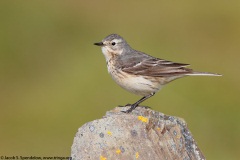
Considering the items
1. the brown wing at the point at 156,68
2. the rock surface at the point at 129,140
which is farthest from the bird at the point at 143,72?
the rock surface at the point at 129,140

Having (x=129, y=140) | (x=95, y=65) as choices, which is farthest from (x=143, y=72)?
(x=95, y=65)

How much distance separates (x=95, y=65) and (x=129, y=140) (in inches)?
918

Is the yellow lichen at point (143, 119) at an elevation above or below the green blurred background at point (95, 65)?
below

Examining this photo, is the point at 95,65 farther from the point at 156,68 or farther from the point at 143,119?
the point at 143,119

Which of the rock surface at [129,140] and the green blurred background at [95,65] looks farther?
the green blurred background at [95,65]

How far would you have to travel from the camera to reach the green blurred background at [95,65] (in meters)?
29.6

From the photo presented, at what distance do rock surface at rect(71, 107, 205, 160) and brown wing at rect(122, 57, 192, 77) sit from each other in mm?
3155

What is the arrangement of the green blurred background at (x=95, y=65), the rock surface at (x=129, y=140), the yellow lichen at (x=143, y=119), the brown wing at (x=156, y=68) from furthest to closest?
1. the green blurred background at (x=95, y=65)
2. the brown wing at (x=156, y=68)
3. the yellow lichen at (x=143, y=119)
4. the rock surface at (x=129, y=140)

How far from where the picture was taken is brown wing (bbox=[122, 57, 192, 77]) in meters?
17.0

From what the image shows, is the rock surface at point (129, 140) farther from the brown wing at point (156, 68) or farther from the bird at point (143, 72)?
the brown wing at point (156, 68)

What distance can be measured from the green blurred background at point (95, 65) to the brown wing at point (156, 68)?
8.55m

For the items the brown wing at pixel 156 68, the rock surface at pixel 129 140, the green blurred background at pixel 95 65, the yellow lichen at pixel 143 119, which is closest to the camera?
the rock surface at pixel 129 140

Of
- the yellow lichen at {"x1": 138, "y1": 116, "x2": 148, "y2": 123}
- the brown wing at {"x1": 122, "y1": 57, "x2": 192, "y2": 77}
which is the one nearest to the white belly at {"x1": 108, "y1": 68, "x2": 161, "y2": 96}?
the brown wing at {"x1": 122, "y1": 57, "x2": 192, "y2": 77}

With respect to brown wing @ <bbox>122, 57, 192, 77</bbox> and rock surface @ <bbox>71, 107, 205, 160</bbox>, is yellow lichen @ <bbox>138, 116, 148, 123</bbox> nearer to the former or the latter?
rock surface @ <bbox>71, 107, 205, 160</bbox>
